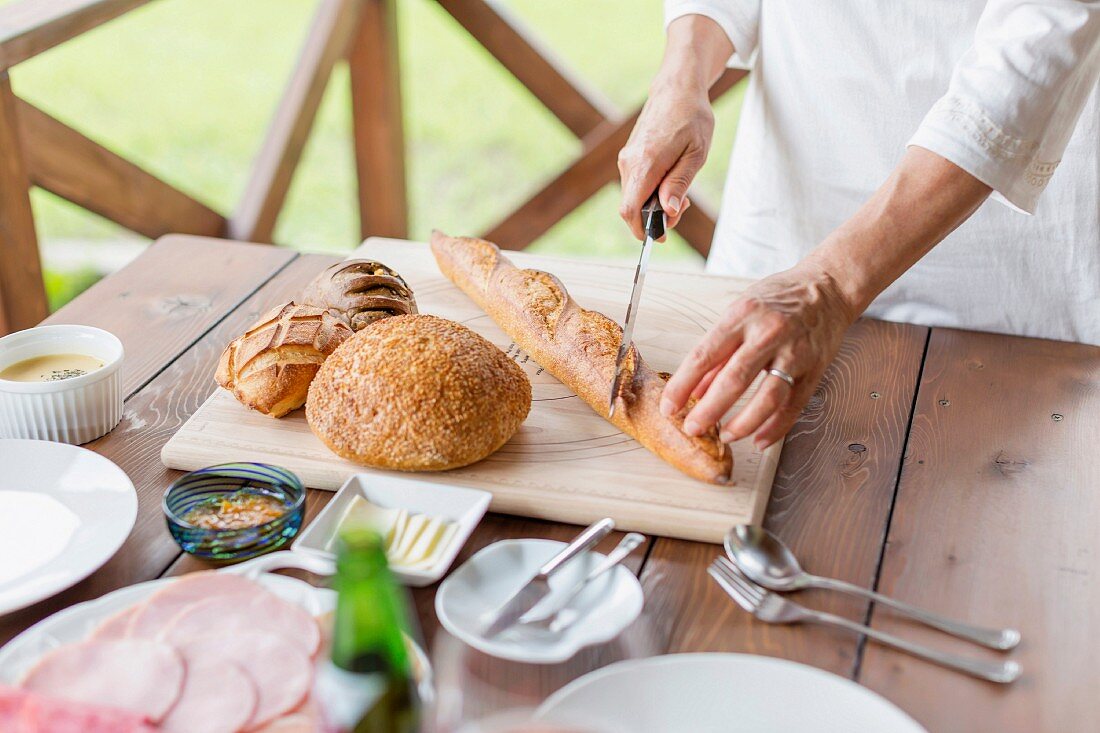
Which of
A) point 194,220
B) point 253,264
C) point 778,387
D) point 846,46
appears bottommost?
point 194,220

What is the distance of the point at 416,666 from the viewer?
0.92 metres

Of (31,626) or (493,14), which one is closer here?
(31,626)

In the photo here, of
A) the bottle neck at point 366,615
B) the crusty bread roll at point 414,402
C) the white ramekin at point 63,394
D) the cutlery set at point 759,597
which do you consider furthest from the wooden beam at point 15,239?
the bottle neck at point 366,615

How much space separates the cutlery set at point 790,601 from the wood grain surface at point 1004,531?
13 millimetres

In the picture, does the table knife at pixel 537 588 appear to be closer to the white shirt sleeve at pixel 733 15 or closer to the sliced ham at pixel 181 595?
the sliced ham at pixel 181 595

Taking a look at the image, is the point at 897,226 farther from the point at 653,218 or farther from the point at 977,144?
the point at 653,218

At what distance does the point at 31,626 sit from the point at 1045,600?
1.10 metres

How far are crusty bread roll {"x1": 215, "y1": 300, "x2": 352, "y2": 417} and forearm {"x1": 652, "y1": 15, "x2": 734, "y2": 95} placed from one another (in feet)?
2.73

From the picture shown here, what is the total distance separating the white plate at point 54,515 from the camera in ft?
3.68

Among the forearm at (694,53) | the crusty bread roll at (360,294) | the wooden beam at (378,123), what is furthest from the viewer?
the wooden beam at (378,123)

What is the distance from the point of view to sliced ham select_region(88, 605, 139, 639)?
958 mm

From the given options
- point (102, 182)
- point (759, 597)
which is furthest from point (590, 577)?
point (102, 182)

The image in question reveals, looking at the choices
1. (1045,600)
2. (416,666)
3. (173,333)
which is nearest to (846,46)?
(1045,600)

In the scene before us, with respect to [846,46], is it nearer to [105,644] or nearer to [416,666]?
[416,666]
